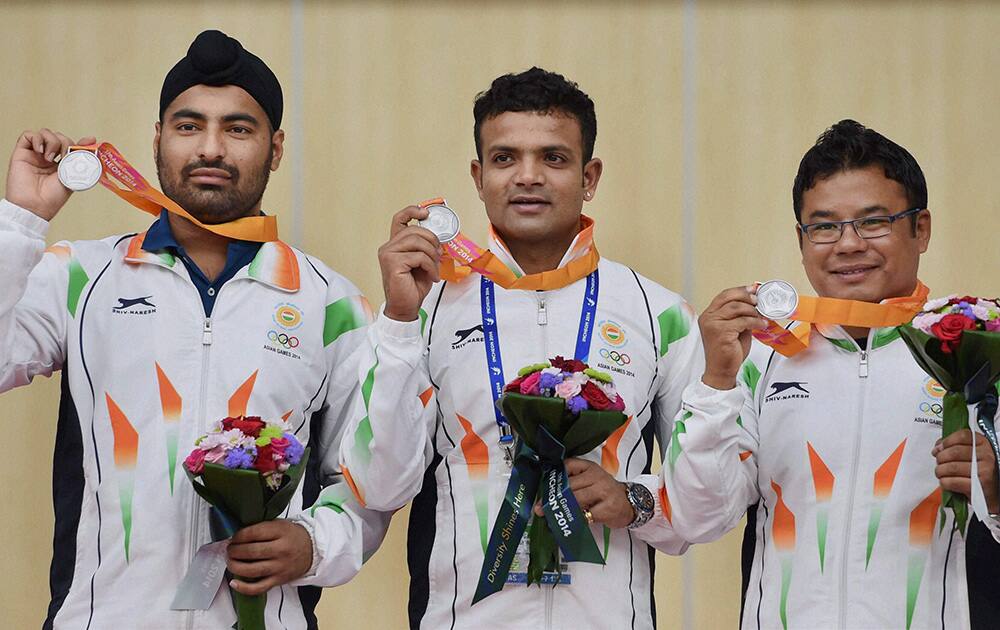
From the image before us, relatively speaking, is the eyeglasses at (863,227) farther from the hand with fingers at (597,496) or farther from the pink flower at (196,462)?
the pink flower at (196,462)

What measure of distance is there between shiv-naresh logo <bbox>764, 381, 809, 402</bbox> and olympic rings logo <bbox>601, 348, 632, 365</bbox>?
0.39 metres

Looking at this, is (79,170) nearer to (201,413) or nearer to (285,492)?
(201,413)

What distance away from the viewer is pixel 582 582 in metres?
3.30

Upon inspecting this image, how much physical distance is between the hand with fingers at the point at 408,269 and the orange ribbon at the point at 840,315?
843 mm

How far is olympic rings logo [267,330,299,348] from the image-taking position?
343 cm

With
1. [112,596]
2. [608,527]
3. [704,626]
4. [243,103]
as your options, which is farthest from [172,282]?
[704,626]

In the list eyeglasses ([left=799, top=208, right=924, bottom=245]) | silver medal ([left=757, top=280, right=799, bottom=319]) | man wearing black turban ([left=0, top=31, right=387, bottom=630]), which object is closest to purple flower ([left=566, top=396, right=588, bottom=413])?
silver medal ([left=757, top=280, right=799, bottom=319])

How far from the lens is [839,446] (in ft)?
11.1

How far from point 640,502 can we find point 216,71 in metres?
1.57

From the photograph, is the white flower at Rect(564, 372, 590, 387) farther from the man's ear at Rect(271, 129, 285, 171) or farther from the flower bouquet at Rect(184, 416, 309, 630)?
the man's ear at Rect(271, 129, 285, 171)

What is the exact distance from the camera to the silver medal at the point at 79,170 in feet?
10.6

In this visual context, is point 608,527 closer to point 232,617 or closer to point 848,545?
point 848,545

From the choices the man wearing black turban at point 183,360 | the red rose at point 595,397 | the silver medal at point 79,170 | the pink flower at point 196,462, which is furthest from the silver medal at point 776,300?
the silver medal at point 79,170

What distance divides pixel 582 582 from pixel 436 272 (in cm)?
83
